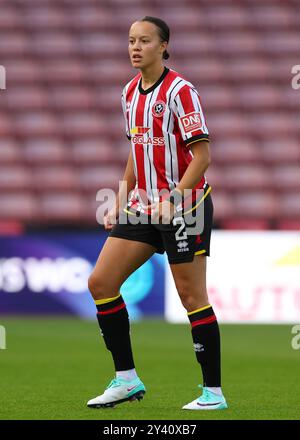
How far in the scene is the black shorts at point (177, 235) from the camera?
17.4ft

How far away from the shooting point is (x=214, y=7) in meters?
17.8

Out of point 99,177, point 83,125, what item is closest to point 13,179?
point 99,177

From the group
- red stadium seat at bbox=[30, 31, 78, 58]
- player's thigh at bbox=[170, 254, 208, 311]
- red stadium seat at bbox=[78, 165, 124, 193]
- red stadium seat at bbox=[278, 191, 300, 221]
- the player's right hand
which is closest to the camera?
player's thigh at bbox=[170, 254, 208, 311]

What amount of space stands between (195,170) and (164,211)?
0.24 meters

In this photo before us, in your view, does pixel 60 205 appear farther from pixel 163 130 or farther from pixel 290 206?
pixel 163 130

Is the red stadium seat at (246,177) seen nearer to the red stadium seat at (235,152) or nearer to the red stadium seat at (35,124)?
the red stadium seat at (235,152)

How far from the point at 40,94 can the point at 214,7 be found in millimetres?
3397

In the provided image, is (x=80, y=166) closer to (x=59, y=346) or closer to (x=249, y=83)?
(x=249, y=83)

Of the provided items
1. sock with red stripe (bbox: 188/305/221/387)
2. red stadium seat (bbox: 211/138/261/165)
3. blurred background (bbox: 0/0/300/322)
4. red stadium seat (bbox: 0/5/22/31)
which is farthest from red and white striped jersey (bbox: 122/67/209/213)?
red stadium seat (bbox: 0/5/22/31)

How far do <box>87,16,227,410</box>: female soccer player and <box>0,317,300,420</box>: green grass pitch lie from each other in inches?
10.7

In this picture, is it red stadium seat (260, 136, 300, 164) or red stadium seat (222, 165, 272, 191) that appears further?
red stadium seat (260, 136, 300, 164)

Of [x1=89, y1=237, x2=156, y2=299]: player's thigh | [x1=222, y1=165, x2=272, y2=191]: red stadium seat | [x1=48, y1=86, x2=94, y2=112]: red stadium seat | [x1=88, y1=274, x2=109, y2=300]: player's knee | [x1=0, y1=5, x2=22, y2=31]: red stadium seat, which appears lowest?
[x1=88, y1=274, x2=109, y2=300]: player's knee

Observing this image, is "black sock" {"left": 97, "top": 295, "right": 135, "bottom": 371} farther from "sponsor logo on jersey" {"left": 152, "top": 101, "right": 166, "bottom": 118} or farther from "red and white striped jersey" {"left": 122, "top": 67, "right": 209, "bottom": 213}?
"sponsor logo on jersey" {"left": 152, "top": 101, "right": 166, "bottom": 118}

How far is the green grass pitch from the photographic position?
5348 mm
